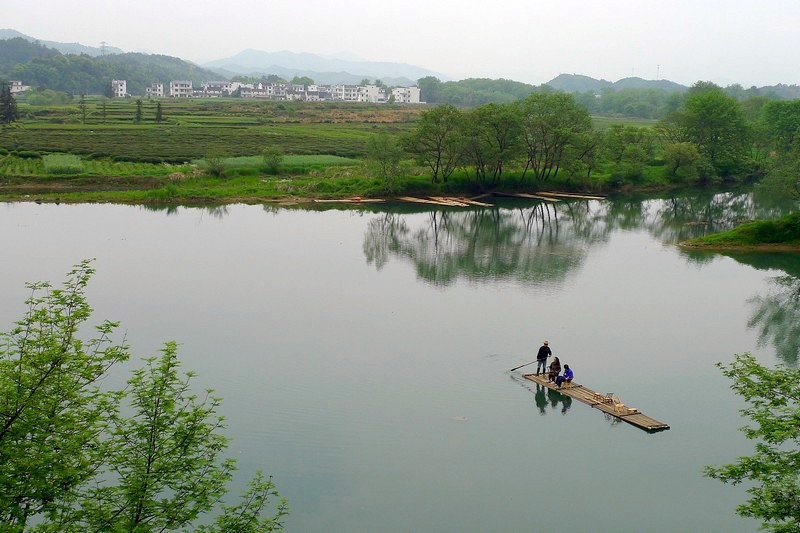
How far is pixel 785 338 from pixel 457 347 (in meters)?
10.2

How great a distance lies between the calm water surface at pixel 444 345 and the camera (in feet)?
49.3

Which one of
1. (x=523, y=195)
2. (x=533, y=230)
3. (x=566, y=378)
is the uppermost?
(x=523, y=195)

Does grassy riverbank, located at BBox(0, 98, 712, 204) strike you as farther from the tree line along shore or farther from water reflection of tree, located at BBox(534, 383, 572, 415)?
water reflection of tree, located at BBox(534, 383, 572, 415)

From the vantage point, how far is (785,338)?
2445 centimetres

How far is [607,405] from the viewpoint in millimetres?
18266

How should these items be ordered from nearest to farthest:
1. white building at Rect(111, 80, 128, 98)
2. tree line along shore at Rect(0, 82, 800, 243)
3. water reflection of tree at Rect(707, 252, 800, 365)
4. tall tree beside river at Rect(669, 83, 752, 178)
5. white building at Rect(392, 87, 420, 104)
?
water reflection of tree at Rect(707, 252, 800, 365), tree line along shore at Rect(0, 82, 800, 243), tall tree beside river at Rect(669, 83, 752, 178), white building at Rect(111, 80, 128, 98), white building at Rect(392, 87, 420, 104)

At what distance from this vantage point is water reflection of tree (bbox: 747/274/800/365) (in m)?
23.6

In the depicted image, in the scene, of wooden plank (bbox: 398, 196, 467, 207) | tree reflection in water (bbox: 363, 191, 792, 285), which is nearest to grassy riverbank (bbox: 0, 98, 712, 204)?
wooden plank (bbox: 398, 196, 467, 207)

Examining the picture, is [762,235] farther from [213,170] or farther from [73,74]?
[73,74]

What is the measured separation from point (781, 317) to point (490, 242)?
51.1ft

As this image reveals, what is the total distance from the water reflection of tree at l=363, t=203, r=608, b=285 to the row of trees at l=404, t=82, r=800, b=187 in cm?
585

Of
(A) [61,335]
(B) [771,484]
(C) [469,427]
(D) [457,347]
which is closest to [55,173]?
(D) [457,347]

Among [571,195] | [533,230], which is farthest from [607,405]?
[571,195]

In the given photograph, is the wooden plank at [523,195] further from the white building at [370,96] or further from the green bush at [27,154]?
the white building at [370,96]
